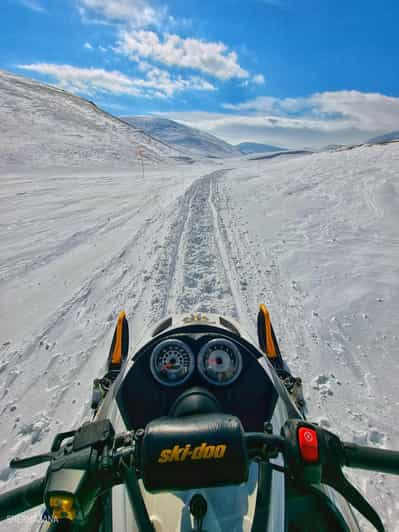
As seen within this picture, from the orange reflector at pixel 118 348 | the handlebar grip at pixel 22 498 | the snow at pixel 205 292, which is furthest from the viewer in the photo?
the orange reflector at pixel 118 348

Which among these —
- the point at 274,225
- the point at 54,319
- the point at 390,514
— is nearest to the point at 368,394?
the point at 390,514

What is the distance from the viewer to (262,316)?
3.75m

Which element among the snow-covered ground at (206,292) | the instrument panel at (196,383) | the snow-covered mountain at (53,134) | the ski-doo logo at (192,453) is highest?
the snow-covered mountain at (53,134)

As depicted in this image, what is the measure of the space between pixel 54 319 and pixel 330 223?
8552 millimetres

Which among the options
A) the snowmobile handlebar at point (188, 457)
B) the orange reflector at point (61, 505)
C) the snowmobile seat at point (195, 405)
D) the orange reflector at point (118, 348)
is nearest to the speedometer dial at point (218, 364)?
the snowmobile seat at point (195, 405)

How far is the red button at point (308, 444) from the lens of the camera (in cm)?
120

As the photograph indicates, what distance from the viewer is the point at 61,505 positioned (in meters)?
1.05

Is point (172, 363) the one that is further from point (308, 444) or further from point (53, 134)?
point (53, 134)

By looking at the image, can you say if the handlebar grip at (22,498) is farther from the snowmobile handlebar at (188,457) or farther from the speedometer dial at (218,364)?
the speedometer dial at (218,364)

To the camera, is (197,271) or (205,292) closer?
(205,292)

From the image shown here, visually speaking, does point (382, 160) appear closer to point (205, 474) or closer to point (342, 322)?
point (342, 322)

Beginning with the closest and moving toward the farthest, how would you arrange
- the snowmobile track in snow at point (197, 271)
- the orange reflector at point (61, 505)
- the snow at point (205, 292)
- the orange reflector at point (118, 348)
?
the orange reflector at point (61, 505) → the snow at point (205, 292) → the orange reflector at point (118, 348) → the snowmobile track in snow at point (197, 271)

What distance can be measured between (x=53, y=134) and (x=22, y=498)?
154ft

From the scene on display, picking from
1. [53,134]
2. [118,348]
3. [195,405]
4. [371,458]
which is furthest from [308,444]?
[53,134]
